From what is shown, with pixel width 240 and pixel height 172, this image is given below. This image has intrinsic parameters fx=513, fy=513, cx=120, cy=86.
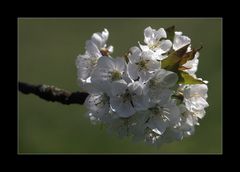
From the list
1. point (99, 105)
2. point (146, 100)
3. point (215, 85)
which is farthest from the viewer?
Result: point (215, 85)

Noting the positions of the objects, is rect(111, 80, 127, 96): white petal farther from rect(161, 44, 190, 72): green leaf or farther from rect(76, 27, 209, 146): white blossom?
rect(161, 44, 190, 72): green leaf

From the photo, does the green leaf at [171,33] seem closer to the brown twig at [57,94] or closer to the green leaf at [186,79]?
the green leaf at [186,79]

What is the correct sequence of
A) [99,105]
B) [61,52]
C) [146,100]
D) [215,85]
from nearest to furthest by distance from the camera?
[146,100], [99,105], [215,85], [61,52]

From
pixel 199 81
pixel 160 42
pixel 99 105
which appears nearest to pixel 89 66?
pixel 99 105

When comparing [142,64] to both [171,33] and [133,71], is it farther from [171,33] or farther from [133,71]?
[171,33]

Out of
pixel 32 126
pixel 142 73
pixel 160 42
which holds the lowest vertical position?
pixel 32 126

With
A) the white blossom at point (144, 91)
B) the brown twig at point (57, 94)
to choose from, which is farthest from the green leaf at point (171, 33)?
the brown twig at point (57, 94)

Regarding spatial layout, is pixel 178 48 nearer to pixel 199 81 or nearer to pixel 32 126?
pixel 199 81
